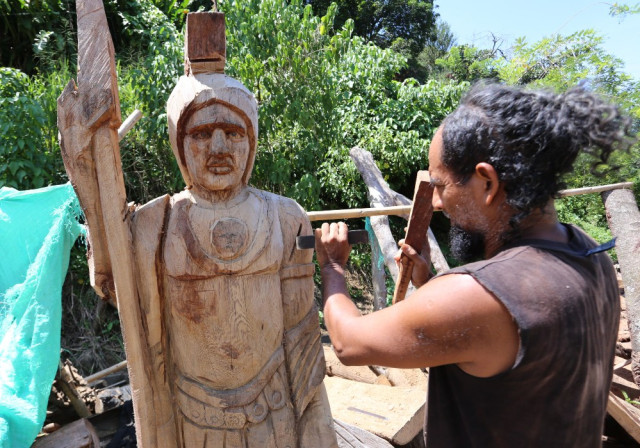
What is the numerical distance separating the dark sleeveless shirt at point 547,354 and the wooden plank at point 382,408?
88.9 inches

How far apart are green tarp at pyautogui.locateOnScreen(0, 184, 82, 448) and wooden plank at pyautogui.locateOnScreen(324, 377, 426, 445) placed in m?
2.02

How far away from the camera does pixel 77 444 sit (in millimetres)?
3350

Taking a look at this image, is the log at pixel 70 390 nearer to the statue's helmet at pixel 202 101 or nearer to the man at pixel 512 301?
the statue's helmet at pixel 202 101

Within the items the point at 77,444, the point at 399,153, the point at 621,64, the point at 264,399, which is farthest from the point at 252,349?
the point at 621,64

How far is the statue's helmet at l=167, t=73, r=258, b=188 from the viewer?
5.90 feet

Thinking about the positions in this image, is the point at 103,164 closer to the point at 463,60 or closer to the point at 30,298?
the point at 30,298

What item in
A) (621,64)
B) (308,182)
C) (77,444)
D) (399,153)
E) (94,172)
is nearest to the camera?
(94,172)

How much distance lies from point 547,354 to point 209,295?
1.15 m

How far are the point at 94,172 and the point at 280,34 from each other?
4.28m

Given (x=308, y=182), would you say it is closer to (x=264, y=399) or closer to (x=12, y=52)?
(x=264, y=399)

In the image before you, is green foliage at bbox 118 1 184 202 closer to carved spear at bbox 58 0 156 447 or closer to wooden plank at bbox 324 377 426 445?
wooden plank at bbox 324 377 426 445

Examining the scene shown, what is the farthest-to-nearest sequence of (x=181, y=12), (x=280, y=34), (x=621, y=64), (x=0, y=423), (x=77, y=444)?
(x=621, y=64) < (x=181, y=12) < (x=280, y=34) < (x=77, y=444) < (x=0, y=423)

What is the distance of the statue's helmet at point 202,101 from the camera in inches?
70.9

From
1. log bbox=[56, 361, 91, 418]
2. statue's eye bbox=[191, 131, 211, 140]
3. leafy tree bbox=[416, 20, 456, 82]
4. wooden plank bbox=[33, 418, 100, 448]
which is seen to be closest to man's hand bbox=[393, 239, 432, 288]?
statue's eye bbox=[191, 131, 211, 140]
